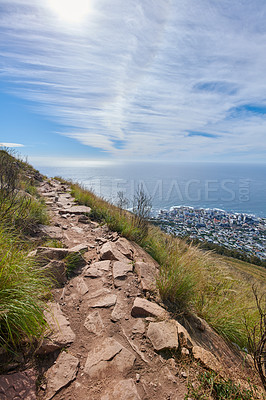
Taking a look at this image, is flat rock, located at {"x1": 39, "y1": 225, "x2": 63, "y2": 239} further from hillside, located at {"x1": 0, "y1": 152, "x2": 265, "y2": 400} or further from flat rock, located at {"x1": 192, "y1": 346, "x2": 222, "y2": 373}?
flat rock, located at {"x1": 192, "y1": 346, "x2": 222, "y2": 373}

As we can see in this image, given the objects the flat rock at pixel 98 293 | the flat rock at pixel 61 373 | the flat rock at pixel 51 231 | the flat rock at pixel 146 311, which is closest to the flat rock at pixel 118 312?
the flat rock at pixel 146 311

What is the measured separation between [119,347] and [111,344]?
0.10 metres

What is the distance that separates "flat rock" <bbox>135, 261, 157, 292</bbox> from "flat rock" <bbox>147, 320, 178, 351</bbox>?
72cm

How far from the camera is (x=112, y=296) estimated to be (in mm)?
2967

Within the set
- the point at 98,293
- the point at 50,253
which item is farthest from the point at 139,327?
the point at 50,253

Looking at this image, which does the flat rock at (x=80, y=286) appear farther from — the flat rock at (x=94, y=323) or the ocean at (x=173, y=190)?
the ocean at (x=173, y=190)

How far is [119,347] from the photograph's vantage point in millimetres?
2127

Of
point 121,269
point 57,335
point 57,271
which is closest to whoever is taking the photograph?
point 57,335

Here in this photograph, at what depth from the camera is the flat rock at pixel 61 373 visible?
64.3 inches

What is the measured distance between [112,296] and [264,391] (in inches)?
80.7

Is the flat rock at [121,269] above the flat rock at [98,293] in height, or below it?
above

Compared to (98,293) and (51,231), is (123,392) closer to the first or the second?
(98,293)

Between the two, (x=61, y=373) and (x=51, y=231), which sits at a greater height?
(x=51, y=231)

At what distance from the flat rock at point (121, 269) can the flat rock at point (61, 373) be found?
1.54m
